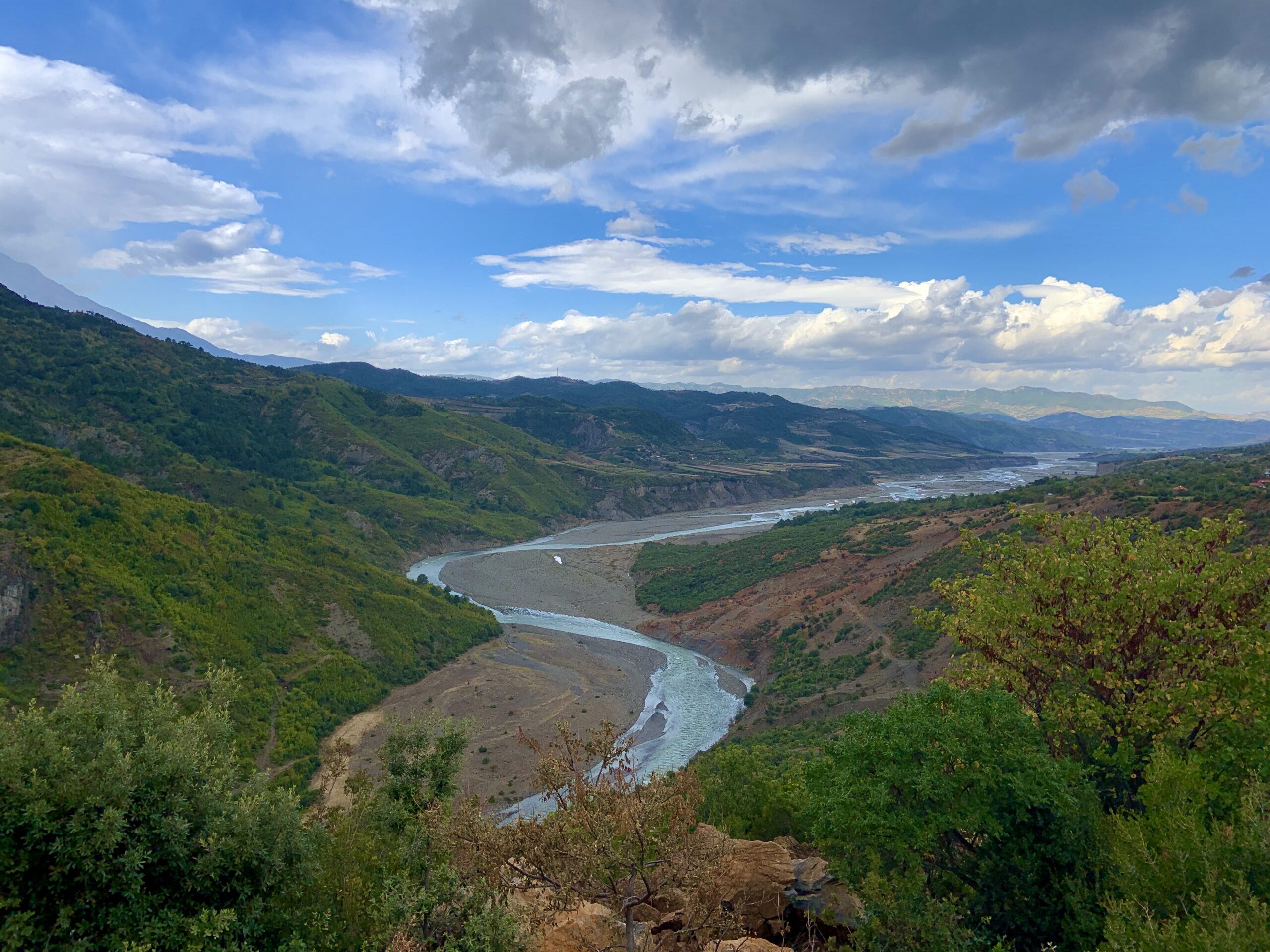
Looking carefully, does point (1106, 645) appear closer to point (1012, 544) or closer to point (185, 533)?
point (1012, 544)

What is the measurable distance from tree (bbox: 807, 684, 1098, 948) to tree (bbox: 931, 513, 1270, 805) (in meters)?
2.51

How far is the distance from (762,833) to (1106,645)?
13.7 metres

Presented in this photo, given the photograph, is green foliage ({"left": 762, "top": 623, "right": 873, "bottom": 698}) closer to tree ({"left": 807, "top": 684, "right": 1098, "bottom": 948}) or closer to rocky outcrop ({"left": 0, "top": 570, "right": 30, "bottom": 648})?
tree ({"left": 807, "top": 684, "right": 1098, "bottom": 948})

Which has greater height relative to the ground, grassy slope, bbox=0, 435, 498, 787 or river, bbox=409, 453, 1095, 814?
grassy slope, bbox=0, 435, 498, 787

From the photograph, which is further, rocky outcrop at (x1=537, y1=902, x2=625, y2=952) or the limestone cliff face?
the limestone cliff face

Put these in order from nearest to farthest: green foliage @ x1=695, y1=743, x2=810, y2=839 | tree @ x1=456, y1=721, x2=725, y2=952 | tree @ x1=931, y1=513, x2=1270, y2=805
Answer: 1. tree @ x1=456, y1=721, x2=725, y2=952
2. tree @ x1=931, y1=513, x2=1270, y2=805
3. green foliage @ x1=695, y1=743, x2=810, y2=839

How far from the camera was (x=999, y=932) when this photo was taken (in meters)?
14.0

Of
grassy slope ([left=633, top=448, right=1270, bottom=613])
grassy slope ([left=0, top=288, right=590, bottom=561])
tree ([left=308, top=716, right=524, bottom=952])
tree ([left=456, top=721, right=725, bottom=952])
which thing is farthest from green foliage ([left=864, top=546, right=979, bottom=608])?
grassy slope ([left=0, top=288, right=590, bottom=561])

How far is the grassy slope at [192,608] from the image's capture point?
154 ft

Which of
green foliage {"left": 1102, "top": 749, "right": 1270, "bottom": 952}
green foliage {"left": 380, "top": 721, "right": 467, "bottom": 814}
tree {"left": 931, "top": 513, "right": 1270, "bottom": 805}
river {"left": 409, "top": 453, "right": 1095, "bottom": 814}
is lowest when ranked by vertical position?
river {"left": 409, "top": 453, "right": 1095, "bottom": 814}

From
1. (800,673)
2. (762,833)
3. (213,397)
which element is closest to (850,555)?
(800,673)

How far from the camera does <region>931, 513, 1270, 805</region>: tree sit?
16.2 m

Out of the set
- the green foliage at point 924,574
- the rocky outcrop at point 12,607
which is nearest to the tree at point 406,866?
the rocky outcrop at point 12,607

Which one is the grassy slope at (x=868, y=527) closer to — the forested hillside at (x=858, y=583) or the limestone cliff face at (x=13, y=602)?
the forested hillside at (x=858, y=583)
